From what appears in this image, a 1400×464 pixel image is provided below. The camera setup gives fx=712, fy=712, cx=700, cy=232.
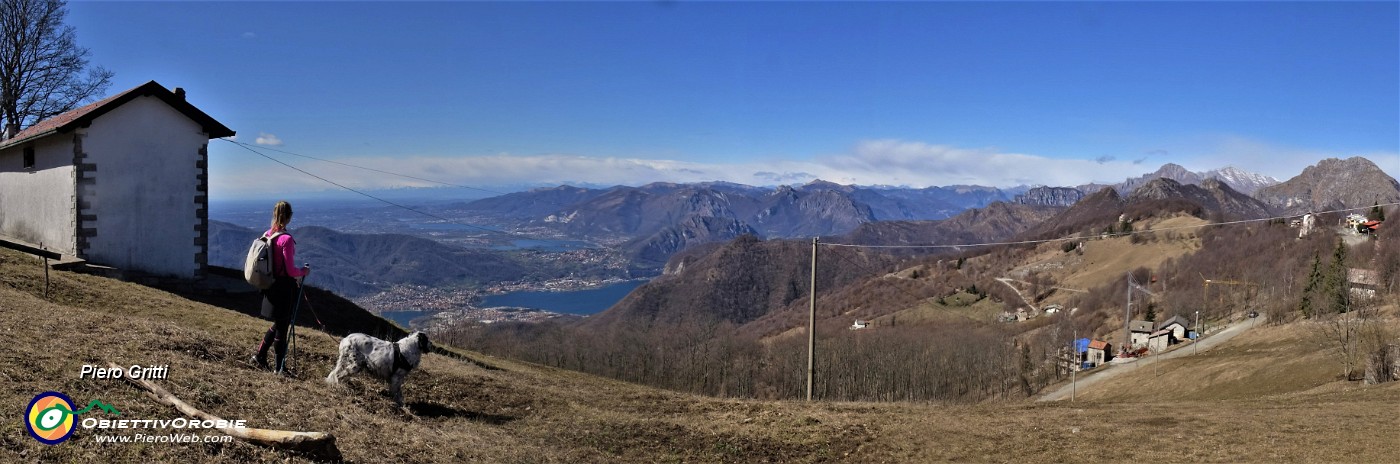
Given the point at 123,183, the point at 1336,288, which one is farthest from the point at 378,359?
the point at 1336,288

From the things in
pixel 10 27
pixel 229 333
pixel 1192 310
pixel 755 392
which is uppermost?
pixel 10 27

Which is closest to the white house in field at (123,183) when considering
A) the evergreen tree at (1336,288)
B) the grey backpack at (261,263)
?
the grey backpack at (261,263)

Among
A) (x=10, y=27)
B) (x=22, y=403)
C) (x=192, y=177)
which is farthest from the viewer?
(x=10, y=27)

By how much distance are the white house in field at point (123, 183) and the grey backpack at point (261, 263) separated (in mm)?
14671

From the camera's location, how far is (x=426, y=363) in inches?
611

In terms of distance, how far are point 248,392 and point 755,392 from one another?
72652 mm

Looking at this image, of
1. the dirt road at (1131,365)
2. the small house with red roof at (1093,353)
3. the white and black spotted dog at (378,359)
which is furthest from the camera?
the small house with red roof at (1093,353)

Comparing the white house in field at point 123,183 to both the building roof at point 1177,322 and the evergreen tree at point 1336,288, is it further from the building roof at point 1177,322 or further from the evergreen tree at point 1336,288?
the building roof at point 1177,322

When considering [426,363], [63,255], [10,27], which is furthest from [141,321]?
[10,27]

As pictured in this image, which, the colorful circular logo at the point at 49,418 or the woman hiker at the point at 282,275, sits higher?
Answer: the woman hiker at the point at 282,275

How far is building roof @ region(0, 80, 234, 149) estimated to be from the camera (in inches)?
790

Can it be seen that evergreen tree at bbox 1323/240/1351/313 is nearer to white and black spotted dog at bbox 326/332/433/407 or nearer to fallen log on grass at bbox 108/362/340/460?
white and black spotted dog at bbox 326/332/433/407

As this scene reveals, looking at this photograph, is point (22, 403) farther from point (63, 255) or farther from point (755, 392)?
point (755, 392)

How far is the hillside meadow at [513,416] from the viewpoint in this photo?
8258 millimetres
